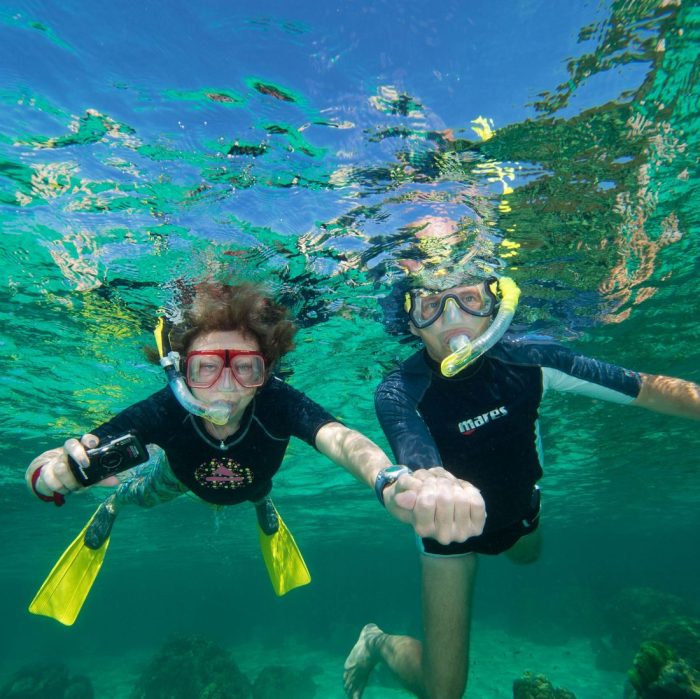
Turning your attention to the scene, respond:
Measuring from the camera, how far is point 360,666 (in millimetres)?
7375

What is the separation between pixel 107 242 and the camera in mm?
8188

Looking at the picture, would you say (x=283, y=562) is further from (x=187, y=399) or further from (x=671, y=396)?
(x=671, y=396)

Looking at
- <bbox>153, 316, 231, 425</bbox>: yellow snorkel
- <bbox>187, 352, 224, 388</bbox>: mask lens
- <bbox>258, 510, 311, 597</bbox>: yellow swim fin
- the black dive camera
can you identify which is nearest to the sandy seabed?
<bbox>258, 510, 311, 597</bbox>: yellow swim fin

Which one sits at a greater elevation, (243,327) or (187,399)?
(243,327)

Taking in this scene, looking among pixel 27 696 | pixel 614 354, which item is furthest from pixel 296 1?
pixel 27 696

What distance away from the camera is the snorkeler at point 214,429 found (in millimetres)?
3973

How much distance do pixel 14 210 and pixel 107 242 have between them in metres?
1.41

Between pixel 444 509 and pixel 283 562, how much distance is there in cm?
714

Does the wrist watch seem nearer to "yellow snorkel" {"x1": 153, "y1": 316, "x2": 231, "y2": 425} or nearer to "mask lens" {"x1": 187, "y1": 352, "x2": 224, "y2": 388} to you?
"yellow snorkel" {"x1": 153, "y1": 316, "x2": 231, "y2": 425}

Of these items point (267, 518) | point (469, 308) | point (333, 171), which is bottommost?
point (267, 518)

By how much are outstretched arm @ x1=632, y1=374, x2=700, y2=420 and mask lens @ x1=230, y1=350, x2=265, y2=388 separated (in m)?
4.73

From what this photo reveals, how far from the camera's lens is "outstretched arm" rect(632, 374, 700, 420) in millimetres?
4859

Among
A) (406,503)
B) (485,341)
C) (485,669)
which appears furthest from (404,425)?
(485,669)

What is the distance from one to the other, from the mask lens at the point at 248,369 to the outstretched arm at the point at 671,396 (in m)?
4.73
